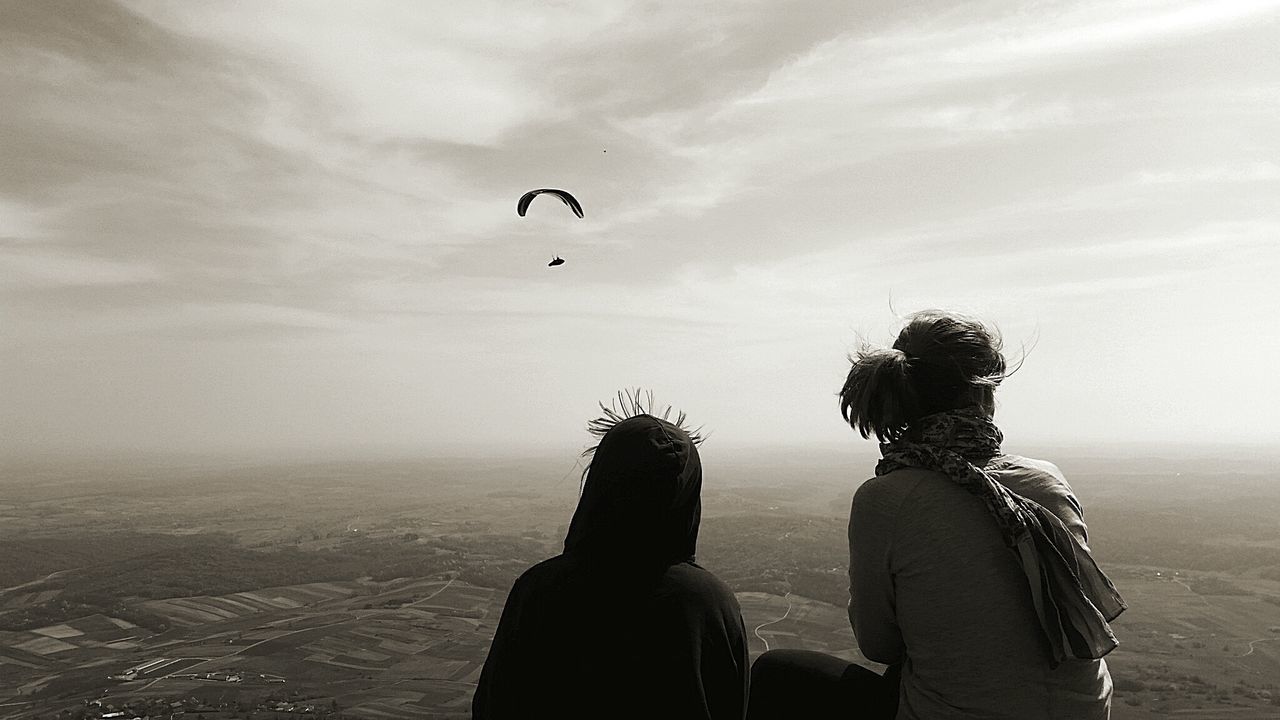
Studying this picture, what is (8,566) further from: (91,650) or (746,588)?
(746,588)

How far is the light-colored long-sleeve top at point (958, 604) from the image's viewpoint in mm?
2383

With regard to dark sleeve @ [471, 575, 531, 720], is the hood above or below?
above

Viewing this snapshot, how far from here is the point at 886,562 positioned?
2.55 metres

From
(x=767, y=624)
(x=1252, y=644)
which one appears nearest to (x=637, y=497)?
(x=767, y=624)

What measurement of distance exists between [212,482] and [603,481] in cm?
21908

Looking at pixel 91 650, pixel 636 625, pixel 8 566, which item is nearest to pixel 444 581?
pixel 91 650

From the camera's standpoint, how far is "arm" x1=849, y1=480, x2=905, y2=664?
2549 mm

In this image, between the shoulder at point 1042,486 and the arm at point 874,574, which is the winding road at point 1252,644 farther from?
the arm at point 874,574

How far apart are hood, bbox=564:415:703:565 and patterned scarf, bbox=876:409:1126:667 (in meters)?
0.82

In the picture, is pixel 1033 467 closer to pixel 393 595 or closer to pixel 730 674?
pixel 730 674

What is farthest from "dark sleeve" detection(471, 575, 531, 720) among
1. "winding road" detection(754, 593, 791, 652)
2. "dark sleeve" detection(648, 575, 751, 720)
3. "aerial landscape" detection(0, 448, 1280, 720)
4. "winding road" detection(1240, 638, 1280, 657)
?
"winding road" detection(1240, 638, 1280, 657)

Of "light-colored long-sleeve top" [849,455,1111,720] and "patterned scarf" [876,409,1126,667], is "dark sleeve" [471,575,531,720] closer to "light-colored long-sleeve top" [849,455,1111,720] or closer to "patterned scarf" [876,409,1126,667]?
"light-colored long-sleeve top" [849,455,1111,720]

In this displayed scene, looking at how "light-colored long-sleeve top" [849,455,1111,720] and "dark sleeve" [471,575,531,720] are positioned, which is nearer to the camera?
"light-colored long-sleeve top" [849,455,1111,720]

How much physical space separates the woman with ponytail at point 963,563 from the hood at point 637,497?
0.66m
